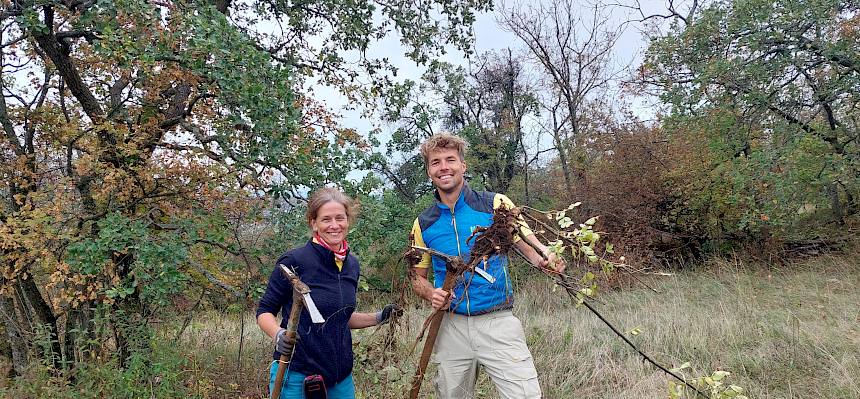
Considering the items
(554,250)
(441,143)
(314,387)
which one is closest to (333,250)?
(314,387)

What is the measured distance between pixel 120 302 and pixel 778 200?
1001 centimetres

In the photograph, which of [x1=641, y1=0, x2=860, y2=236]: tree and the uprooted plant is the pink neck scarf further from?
[x1=641, y1=0, x2=860, y2=236]: tree

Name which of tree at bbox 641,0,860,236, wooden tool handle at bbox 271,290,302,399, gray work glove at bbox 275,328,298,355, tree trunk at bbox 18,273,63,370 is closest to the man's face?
wooden tool handle at bbox 271,290,302,399

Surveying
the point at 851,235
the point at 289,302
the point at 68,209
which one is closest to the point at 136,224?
Result: the point at 68,209

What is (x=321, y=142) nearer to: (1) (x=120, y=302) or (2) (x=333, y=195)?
(2) (x=333, y=195)

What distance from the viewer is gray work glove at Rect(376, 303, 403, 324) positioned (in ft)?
9.12

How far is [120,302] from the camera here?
4.84 meters

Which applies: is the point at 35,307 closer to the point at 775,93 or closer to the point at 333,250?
the point at 333,250

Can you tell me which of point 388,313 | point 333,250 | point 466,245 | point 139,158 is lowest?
point 388,313

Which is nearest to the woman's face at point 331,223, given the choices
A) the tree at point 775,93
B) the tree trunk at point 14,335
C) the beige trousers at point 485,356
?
the beige trousers at point 485,356

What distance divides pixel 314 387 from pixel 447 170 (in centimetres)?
128

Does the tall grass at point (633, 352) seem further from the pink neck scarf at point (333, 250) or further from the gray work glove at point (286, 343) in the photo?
the gray work glove at point (286, 343)

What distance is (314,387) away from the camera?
8.16 ft

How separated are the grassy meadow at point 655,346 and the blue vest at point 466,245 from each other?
0.45 metres
